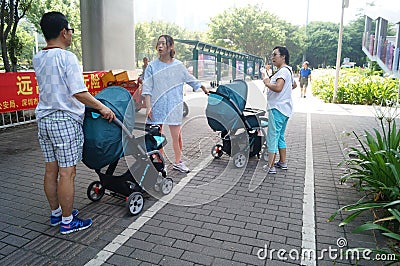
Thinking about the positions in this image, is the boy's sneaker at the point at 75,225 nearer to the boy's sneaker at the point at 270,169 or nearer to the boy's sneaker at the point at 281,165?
the boy's sneaker at the point at 270,169

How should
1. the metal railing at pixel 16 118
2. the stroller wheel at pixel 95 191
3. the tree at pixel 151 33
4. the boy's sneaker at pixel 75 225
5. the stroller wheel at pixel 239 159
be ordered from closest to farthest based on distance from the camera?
the boy's sneaker at pixel 75 225
the stroller wheel at pixel 95 191
the stroller wheel at pixel 239 159
the metal railing at pixel 16 118
the tree at pixel 151 33

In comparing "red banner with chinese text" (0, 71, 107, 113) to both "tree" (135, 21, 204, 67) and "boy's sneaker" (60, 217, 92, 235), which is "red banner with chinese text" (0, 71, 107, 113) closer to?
"boy's sneaker" (60, 217, 92, 235)

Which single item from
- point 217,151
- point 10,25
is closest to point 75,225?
point 217,151

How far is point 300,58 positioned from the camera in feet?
184

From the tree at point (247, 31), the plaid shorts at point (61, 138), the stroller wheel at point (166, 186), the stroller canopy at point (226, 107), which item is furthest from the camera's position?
the tree at point (247, 31)

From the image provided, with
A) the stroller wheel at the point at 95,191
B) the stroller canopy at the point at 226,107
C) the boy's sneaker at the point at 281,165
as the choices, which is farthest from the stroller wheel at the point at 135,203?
the boy's sneaker at the point at 281,165

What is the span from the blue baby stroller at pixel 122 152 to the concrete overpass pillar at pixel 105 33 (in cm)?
810

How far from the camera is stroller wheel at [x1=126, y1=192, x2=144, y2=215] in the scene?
3.58 m

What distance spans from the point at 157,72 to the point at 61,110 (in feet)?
5.58

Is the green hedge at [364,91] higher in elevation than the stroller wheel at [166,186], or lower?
higher

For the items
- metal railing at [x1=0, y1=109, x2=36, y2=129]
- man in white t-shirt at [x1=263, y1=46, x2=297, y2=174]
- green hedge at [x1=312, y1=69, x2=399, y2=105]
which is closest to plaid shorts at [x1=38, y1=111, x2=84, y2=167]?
man in white t-shirt at [x1=263, y1=46, x2=297, y2=174]

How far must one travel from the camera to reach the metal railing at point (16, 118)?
25.7 ft

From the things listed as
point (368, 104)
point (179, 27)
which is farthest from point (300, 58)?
point (368, 104)

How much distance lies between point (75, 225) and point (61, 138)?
33.3 inches
